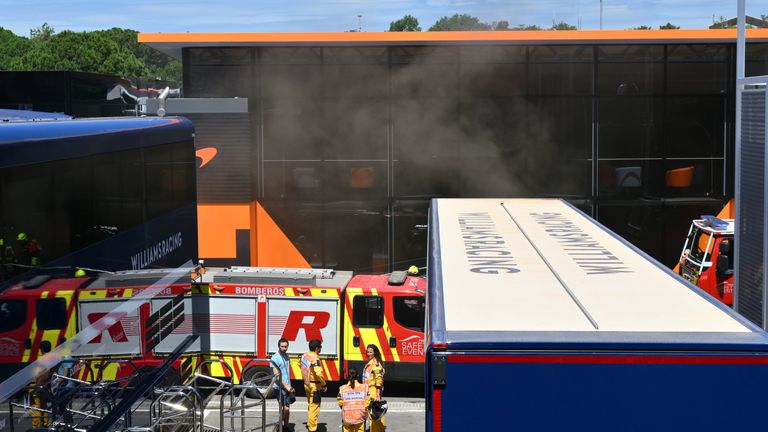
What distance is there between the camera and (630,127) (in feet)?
68.9

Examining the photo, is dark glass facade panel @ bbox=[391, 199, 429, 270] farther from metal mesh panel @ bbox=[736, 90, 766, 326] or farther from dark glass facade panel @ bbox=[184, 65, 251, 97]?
metal mesh panel @ bbox=[736, 90, 766, 326]

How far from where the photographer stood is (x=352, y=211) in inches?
834

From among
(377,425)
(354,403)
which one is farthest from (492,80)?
(354,403)

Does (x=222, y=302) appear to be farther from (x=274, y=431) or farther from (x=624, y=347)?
(x=624, y=347)

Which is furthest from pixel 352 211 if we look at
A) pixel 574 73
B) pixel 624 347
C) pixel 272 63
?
pixel 624 347

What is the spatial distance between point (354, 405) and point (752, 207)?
5453mm

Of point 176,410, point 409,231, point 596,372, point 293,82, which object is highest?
point 293,82

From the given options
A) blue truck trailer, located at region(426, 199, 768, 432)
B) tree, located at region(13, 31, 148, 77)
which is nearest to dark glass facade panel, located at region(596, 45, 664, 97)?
blue truck trailer, located at region(426, 199, 768, 432)

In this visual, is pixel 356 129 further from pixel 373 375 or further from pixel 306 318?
pixel 373 375

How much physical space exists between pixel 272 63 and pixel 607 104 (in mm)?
7266

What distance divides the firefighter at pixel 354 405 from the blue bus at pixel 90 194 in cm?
257

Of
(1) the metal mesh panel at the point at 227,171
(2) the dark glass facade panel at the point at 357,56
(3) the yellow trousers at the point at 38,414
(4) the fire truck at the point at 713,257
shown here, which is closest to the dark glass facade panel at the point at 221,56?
(1) the metal mesh panel at the point at 227,171

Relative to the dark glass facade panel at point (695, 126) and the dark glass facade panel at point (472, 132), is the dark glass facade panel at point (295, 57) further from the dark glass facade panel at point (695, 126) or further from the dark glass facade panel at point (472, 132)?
the dark glass facade panel at point (695, 126)

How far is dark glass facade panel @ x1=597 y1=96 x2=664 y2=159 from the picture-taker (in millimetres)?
20859
